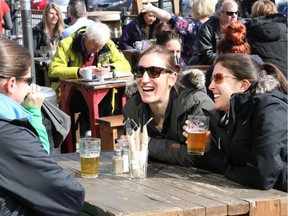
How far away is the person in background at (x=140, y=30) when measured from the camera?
31.5 feet

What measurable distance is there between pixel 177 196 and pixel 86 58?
4.53 meters

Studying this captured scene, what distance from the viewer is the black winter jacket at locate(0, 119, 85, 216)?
2.79 metres

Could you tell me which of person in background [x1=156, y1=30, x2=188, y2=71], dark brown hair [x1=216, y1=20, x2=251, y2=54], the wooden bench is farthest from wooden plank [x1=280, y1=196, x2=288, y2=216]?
person in background [x1=156, y1=30, x2=188, y2=71]

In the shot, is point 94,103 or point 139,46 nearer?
point 94,103

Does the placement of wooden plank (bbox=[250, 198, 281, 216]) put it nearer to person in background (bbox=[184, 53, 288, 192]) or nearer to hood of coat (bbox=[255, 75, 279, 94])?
person in background (bbox=[184, 53, 288, 192])

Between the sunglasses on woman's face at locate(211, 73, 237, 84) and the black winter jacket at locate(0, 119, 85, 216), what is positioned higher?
the sunglasses on woman's face at locate(211, 73, 237, 84)

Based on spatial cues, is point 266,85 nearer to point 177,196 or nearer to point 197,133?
point 197,133

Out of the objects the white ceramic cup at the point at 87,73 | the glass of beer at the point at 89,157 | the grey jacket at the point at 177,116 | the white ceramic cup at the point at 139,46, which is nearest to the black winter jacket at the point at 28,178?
the glass of beer at the point at 89,157

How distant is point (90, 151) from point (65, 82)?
154 inches

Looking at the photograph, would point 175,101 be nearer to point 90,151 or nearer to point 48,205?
point 90,151

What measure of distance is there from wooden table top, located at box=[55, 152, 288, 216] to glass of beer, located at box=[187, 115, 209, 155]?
151mm

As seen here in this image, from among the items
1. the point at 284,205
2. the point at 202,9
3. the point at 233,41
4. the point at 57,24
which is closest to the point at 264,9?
the point at 202,9

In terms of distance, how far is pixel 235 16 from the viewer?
856cm

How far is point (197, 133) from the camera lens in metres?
3.77
